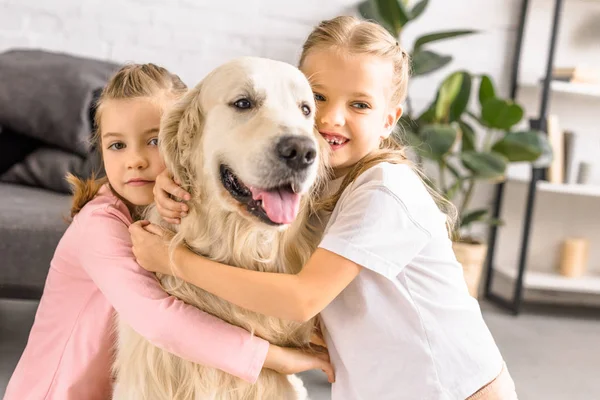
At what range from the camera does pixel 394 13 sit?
106 inches

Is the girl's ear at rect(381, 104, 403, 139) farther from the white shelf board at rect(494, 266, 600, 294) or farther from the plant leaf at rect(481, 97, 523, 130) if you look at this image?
the white shelf board at rect(494, 266, 600, 294)

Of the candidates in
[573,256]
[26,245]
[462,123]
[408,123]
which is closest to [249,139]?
[26,245]

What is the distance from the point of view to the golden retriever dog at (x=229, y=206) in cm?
109

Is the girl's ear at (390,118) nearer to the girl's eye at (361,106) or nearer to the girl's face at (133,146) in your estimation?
the girl's eye at (361,106)

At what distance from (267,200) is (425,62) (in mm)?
1925

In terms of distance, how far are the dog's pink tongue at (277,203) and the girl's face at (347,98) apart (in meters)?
0.25

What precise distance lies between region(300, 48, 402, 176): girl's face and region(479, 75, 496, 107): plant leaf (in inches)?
66.8

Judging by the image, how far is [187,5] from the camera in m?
2.97

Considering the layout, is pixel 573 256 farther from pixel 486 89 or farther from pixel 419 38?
pixel 419 38

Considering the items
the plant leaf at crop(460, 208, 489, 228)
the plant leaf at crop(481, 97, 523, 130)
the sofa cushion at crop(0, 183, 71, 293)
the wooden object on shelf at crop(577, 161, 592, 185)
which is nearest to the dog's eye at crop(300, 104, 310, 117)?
the sofa cushion at crop(0, 183, 71, 293)

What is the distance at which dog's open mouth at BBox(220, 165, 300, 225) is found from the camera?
1064mm

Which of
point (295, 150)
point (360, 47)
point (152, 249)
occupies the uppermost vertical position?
point (360, 47)

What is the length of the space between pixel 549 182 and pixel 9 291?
2603 millimetres

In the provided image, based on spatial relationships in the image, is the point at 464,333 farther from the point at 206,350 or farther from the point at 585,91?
the point at 585,91
